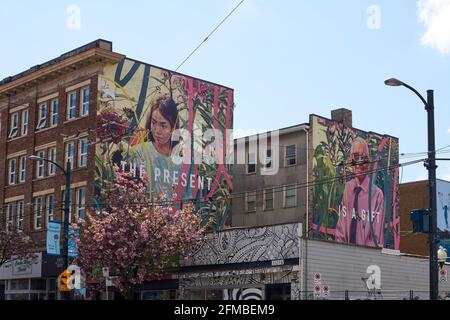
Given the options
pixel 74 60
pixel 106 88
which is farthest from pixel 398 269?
pixel 74 60

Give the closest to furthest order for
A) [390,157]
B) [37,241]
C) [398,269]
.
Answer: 1. [398,269]
2. [37,241]
3. [390,157]

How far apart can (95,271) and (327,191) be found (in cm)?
1606

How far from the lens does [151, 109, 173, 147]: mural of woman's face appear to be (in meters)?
44.2

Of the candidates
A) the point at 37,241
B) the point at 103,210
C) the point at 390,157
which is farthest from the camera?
the point at 390,157

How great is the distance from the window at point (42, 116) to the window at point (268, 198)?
48.9 feet

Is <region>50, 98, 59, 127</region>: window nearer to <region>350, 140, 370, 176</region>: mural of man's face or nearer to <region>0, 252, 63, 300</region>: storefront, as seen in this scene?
<region>0, 252, 63, 300</region>: storefront

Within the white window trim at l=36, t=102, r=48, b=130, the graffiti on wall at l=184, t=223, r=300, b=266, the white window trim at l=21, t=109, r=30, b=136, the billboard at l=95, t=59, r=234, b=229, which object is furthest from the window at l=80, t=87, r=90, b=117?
the graffiti on wall at l=184, t=223, r=300, b=266

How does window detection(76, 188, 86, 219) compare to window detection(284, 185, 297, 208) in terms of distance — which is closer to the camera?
window detection(76, 188, 86, 219)

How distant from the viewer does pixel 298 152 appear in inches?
1863

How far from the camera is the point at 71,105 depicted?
4469 centimetres

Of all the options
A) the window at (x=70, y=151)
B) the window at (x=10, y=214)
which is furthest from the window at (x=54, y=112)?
the window at (x=10, y=214)

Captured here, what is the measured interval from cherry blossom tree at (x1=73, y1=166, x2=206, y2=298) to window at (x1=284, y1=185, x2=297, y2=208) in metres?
9.45

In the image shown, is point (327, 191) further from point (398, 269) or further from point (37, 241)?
A: point (37, 241)
